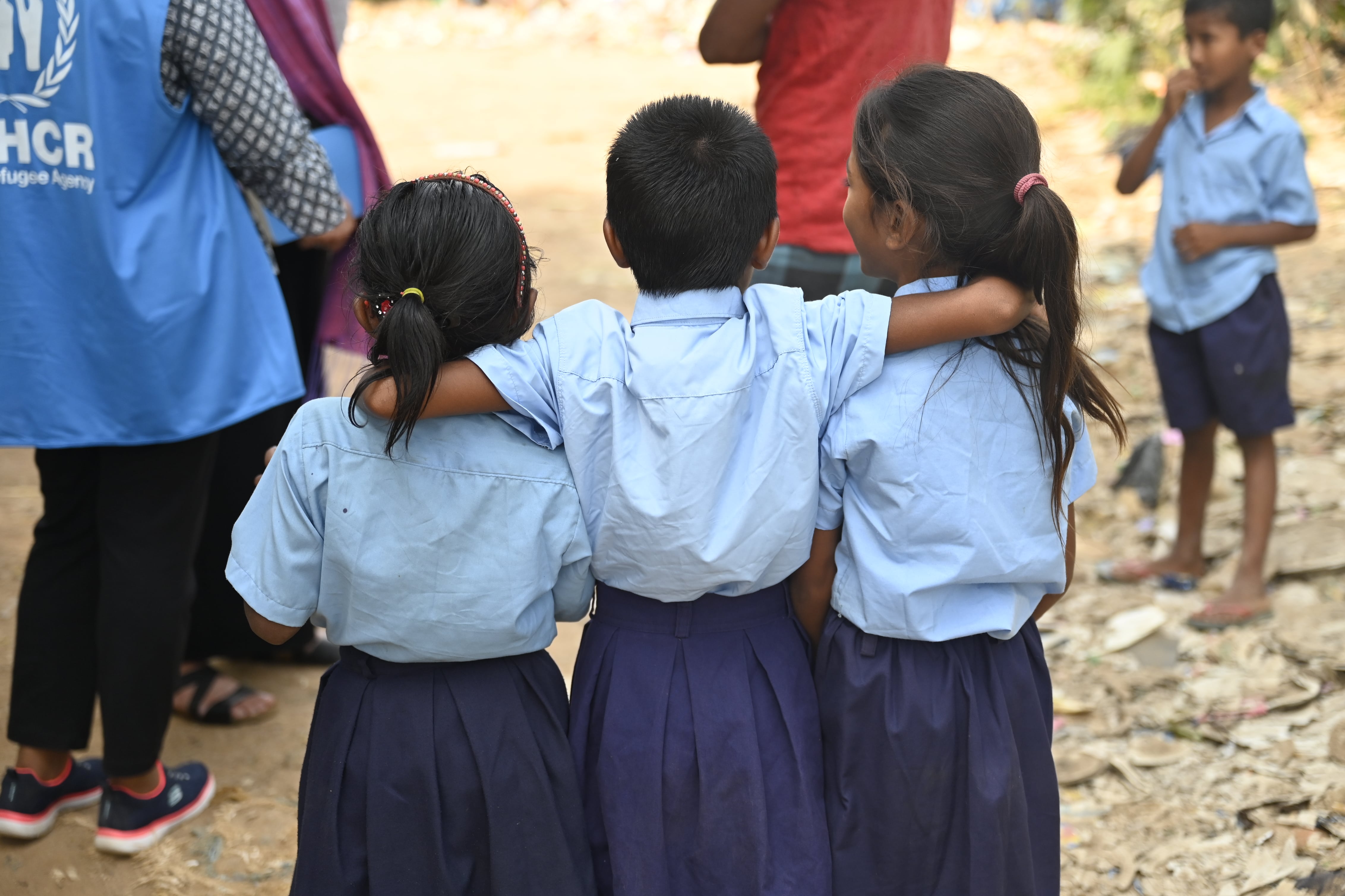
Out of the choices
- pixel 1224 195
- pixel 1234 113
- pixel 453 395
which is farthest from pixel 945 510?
pixel 1234 113

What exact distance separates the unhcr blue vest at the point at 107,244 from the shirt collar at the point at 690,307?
3.22 ft

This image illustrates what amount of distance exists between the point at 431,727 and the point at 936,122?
1.10m

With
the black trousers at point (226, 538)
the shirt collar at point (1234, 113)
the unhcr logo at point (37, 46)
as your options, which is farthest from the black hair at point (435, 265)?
the shirt collar at point (1234, 113)

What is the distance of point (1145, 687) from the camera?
3.13 metres

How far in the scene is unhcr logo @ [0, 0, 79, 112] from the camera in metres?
1.98

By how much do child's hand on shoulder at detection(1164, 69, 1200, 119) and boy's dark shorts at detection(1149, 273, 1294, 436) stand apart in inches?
20.6

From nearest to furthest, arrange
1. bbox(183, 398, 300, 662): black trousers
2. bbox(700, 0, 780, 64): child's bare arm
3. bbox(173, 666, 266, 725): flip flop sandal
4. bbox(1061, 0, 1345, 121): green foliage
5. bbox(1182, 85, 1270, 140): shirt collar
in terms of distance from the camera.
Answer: bbox(700, 0, 780, 64): child's bare arm < bbox(183, 398, 300, 662): black trousers < bbox(173, 666, 266, 725): flip flop sandal < bbox(1182, 85, 1270, 140): shirt collar < bbox(1061, 0, 1345, 121): green foliage

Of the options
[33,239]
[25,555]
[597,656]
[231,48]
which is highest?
[231,48]

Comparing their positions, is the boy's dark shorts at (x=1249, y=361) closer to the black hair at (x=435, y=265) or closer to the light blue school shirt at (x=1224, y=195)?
the light blue school shirt at (x=1224, y=195)

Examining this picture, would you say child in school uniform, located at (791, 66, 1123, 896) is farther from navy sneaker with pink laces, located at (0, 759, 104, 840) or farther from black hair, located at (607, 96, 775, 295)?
navy sneaker with pink laces, located at (0, 759, 104, 840)

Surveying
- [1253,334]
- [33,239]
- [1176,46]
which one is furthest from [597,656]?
[1176,46]

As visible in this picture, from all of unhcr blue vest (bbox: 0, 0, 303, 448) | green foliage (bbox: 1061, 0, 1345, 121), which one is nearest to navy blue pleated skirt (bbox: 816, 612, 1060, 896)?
unhcr blue vest (bbox: 0, 0, 303, 448)

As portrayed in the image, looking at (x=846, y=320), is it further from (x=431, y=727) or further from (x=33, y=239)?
(x=33, y=239)

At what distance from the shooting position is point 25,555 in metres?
3.75
